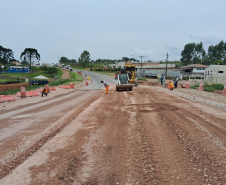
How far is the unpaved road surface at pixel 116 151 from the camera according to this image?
3400mm

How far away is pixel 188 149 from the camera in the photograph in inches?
177

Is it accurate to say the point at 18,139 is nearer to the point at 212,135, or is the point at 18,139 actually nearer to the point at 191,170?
the point at 191,170

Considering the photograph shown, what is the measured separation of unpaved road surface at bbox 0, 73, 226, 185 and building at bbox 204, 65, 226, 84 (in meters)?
32.6

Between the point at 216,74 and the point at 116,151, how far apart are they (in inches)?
1633

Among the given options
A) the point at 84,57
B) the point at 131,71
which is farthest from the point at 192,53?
the point at 131,71

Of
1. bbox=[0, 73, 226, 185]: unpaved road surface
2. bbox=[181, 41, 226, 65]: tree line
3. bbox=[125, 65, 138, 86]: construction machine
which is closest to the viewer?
bbox=[0, 73, 226, 185]: unpaved road surface

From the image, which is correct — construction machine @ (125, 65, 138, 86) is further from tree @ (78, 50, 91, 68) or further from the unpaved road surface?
tree @ (78, 50, 91, 68)

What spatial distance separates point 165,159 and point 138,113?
4.39 metres

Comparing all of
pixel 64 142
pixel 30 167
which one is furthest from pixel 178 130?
pixel 30 167

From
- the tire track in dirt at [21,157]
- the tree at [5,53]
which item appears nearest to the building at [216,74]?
the tire track in dirt at [21,157]

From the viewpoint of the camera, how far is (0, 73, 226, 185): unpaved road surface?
340cm

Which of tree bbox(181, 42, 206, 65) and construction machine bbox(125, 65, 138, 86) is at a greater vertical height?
tree bbox(181, 42, 206, 65)

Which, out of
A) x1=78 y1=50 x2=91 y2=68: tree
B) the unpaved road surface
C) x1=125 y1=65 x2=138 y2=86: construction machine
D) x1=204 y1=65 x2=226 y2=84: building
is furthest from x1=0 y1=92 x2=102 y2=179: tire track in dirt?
x1=78 y1=50 x2=91 y2=68: tree

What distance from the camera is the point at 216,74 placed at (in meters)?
38.8
